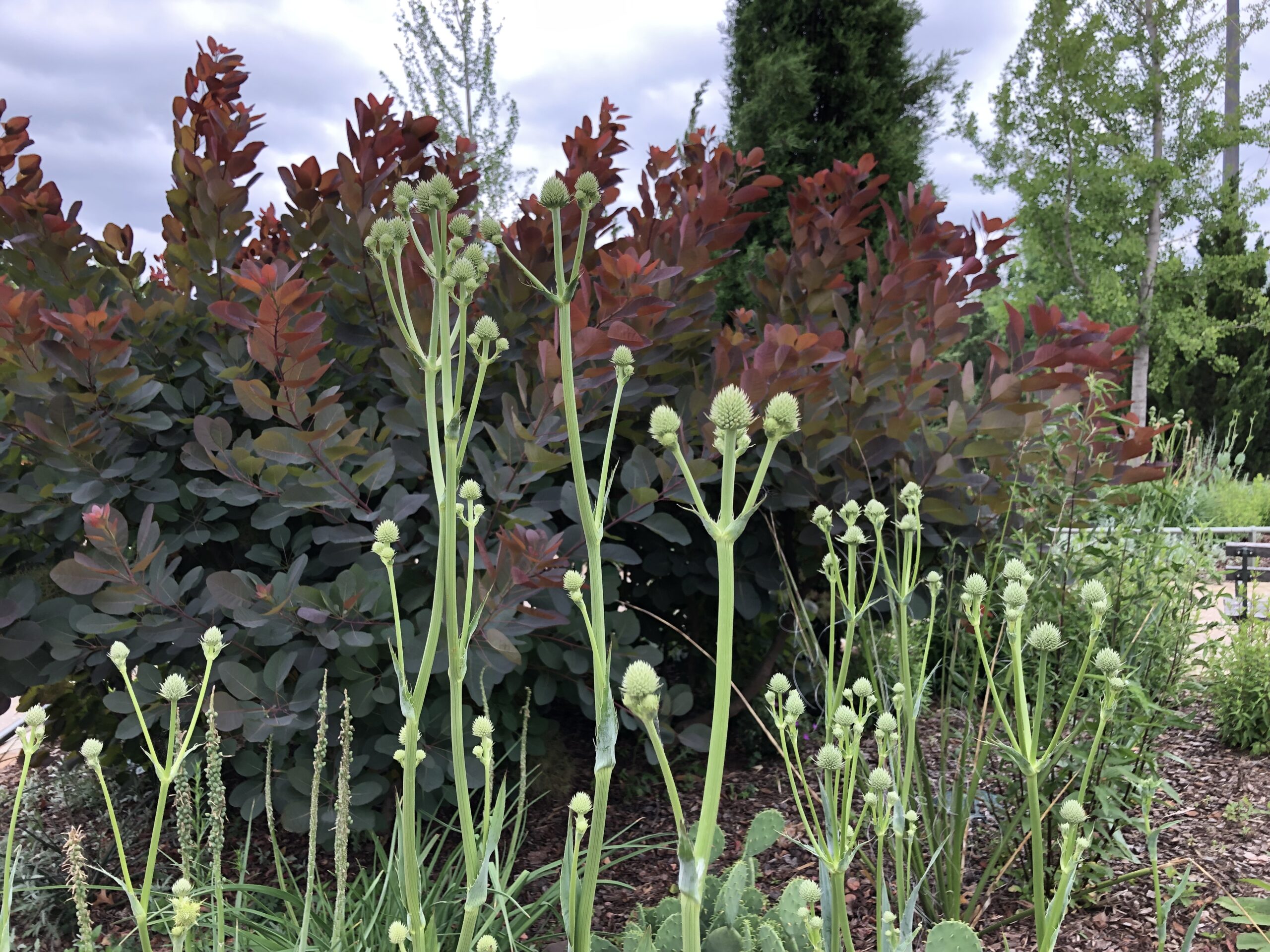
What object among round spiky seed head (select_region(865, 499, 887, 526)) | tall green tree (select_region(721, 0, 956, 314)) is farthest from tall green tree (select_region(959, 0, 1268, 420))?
round spiky seed head (select_region(865, 499, 887, 526))

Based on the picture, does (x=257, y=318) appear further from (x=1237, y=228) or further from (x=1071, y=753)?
(x=1237, y=228)

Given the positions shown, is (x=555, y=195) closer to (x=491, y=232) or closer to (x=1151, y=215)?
(x=491, y=232)

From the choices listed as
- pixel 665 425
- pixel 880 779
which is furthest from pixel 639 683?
pixel 880 779

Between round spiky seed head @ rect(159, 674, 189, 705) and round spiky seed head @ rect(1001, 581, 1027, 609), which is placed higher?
round spiky seed head @ rect(1001, 581, 1027, 609)

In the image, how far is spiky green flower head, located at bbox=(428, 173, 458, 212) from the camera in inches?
39.4

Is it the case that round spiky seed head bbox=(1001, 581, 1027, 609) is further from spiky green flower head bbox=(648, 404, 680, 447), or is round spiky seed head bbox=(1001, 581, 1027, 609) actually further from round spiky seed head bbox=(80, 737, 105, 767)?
round spiky seed head bbox=(80, 737, 105, 767)

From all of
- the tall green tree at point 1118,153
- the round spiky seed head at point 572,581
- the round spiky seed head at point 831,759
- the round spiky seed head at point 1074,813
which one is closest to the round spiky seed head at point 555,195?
the round spiky seed head at point 572,581

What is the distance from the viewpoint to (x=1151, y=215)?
1577 cm

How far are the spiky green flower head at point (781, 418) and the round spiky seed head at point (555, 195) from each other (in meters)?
0.40

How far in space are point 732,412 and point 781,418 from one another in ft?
0.19

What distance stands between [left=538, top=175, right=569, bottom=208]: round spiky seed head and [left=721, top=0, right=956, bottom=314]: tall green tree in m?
8.07

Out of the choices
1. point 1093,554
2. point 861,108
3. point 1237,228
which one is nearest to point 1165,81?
point 1237,228

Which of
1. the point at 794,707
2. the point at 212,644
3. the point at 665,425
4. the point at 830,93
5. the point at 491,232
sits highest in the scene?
the point at 830,93

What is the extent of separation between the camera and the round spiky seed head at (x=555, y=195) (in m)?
0.98
